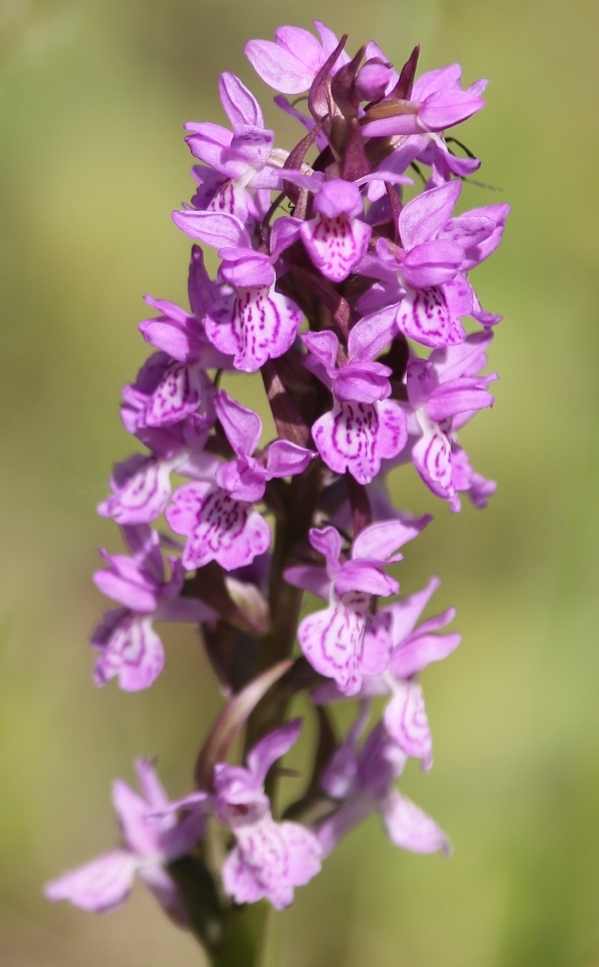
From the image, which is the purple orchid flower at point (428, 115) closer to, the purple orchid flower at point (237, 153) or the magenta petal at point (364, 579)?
the purple orchid flower at point (237, 153)

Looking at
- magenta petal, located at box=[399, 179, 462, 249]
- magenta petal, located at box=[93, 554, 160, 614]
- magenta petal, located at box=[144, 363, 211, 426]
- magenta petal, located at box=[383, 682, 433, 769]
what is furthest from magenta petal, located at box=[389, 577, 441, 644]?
magenta petal, located at box=[399, 179, 462, 249]

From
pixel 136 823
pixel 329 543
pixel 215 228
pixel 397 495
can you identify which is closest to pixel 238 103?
pixel 215 228

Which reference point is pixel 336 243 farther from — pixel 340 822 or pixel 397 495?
pixel 397 495

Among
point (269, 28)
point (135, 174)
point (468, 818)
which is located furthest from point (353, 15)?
point (468, 818)

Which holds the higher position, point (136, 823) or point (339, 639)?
point (339, 639)

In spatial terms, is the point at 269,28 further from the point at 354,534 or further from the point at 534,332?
the point at 354,534

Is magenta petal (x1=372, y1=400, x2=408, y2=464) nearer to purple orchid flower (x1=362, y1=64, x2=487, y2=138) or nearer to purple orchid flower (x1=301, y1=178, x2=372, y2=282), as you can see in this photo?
purple orchid flower (x1=301, y1=178, x2=372, y2=282)
